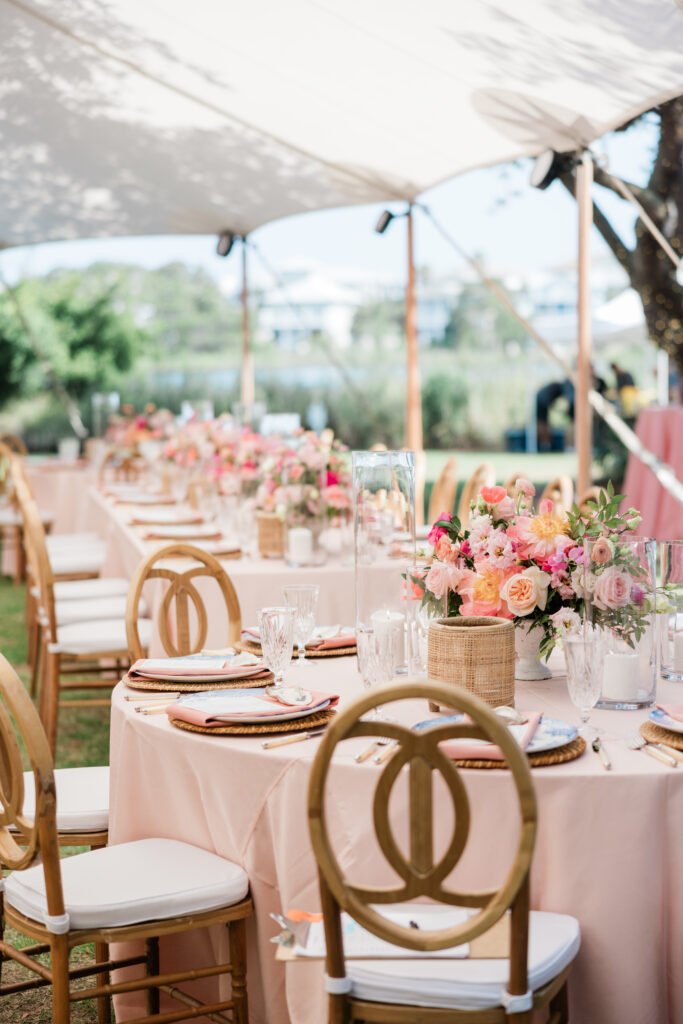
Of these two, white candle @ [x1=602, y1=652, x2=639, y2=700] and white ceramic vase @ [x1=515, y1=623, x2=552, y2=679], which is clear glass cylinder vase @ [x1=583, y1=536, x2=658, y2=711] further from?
white ceramic vase @ [x1=515, y1=623, x2=552, y2=679]

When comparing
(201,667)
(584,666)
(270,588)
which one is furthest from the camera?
(270,588)

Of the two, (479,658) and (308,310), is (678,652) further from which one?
(308,310)

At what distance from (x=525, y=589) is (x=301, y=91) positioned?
3.76 m

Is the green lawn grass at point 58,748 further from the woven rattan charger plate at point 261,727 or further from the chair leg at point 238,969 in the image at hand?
the woven rattan charger plate at point 261,727

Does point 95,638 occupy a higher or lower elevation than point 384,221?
lower

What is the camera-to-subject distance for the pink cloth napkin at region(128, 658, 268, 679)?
239 centimetres

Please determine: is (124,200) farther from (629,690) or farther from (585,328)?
(629,690)

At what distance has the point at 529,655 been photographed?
7.67 feet

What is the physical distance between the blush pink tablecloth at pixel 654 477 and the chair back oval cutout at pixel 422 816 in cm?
581

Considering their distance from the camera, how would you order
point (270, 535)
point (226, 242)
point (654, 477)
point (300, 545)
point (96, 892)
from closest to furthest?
point (96, 892)
point (300, 545)
point (270, 535)
point (654, 477)
point (226, 242)

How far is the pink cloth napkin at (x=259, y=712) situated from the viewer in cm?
204

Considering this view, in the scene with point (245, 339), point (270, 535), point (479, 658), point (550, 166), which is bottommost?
point (479, 658)

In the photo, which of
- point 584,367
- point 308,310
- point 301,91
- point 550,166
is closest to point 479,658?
point 584,367

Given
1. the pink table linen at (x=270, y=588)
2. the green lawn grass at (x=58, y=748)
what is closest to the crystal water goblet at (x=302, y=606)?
the green lawn grass at (x=58, y=748)
